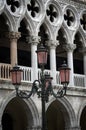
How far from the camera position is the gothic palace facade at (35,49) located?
1953cm

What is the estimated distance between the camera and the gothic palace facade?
769 inches

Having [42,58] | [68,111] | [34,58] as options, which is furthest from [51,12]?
[42,58]

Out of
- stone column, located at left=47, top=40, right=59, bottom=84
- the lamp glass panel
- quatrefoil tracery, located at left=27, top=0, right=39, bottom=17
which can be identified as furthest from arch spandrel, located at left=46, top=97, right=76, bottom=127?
the lamp glass panel

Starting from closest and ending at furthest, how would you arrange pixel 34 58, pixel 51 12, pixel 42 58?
pixel 42 58 → pixel 34 58 → pixel 51 12

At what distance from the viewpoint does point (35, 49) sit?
2044 cm

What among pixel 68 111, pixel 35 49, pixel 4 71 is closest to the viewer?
pixel 4 71

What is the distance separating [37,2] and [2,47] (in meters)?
3.00

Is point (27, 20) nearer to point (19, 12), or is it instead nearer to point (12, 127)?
point (19, 12)

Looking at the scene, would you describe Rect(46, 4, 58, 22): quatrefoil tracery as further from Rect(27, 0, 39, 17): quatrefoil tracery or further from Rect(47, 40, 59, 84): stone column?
Rect(47, 40, 59, 84): stone column

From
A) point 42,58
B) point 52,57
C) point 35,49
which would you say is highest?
point 35,49

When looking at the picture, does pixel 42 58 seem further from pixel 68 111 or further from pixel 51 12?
pixel 51 12

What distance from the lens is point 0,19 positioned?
68.3 ft

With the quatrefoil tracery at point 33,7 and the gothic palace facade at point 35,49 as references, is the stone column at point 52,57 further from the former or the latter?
the quatrefoil tracery at point 33,7

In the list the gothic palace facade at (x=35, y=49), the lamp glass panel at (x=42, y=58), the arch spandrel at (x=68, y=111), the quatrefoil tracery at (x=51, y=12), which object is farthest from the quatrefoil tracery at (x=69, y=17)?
the lamp glass panel at (x=42, y=58)
